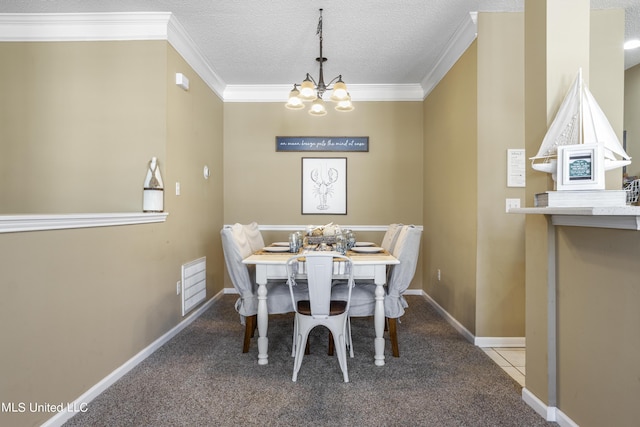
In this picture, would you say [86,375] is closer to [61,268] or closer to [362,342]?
[61,268]

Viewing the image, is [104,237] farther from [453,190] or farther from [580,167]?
[453,190]

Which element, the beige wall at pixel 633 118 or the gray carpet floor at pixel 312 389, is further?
the beige wall at pixel 633 118

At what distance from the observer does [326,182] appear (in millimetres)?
4391

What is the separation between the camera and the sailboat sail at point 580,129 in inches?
59.2

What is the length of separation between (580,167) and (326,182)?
123 inches

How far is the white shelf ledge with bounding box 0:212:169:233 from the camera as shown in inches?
56.6

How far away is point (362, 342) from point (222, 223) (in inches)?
99.1

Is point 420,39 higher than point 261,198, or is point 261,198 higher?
point 420,39

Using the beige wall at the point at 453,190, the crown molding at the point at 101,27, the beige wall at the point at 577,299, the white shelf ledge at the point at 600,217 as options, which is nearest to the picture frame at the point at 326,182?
the beige wall at the point at 453,190

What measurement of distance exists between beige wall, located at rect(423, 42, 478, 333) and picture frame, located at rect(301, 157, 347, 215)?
3.58 ft

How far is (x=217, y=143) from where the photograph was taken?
419cm

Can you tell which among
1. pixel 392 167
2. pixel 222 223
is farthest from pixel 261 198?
pixel 392 167

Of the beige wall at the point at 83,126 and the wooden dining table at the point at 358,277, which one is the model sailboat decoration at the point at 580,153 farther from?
the beige wall at the point at 83,126
